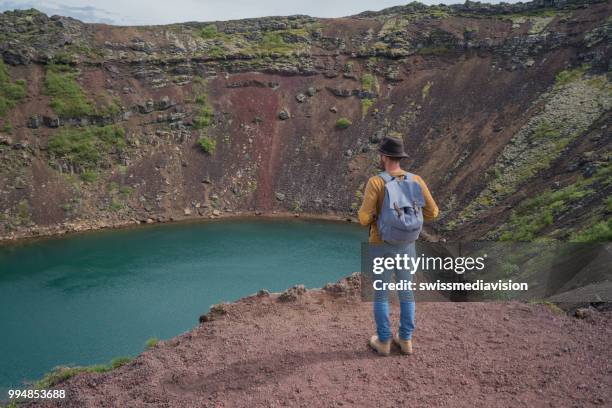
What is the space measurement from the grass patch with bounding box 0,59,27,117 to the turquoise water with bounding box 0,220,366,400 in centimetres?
1192

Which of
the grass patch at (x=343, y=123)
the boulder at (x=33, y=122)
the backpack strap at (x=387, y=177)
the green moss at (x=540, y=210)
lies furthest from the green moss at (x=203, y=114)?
the backpack strap at (x=387, y=177)

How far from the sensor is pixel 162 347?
29.0ft

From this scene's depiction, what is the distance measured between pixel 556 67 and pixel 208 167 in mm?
26206

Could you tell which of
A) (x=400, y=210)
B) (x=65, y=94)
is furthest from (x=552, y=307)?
(x=65, y=94)

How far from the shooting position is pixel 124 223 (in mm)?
34781

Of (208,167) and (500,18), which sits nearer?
(208,167)

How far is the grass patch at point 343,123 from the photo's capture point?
4097 cm

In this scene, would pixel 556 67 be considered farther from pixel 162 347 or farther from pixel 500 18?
pixel 162 347

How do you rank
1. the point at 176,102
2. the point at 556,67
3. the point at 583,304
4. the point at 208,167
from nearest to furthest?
the point at 583,304 → the point at 556,67 → the point at 208,167 → the point at 176,102

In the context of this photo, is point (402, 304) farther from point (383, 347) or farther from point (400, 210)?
point (400, 210)

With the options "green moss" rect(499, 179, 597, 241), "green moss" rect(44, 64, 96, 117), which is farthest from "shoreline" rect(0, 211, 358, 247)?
"green moss" rect(499, 179, 597, 241)

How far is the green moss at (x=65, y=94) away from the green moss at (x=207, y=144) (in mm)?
8377

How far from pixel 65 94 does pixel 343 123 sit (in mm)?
21545

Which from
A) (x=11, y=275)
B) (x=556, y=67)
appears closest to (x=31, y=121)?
(x=11, y=275)
